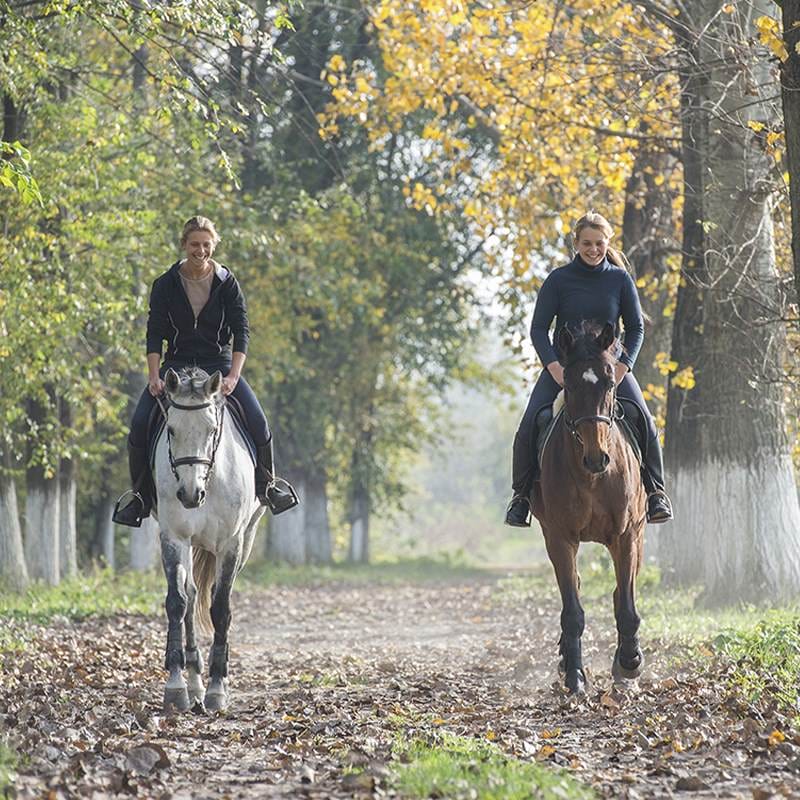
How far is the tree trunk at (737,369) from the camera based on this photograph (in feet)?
54.5

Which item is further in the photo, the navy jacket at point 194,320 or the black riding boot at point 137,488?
the black riding boot at point 137,488

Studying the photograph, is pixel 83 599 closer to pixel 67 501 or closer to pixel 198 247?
pixel 67 501

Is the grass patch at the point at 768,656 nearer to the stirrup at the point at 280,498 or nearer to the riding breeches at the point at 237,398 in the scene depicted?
the stirrup at the point at 280,498

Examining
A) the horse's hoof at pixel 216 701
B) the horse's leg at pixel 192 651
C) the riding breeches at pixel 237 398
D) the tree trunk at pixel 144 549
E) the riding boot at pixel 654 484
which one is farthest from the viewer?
the tree trunk at pixel 144 549

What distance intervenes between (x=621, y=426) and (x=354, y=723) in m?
3.10

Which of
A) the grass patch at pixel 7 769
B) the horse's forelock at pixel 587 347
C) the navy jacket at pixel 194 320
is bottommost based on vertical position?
the grass patch at pixel 7 769

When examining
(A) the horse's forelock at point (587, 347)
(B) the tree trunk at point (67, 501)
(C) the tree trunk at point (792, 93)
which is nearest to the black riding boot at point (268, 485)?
(A) the horse's forelock at point (587, 347)

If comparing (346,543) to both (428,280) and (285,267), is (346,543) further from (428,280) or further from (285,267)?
(285,267)

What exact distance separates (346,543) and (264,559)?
1763 cm

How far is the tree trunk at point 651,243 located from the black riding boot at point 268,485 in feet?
44.6

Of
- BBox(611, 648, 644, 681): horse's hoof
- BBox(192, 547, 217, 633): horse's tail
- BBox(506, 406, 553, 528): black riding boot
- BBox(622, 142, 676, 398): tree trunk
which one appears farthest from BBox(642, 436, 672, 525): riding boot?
BBox(622, 142, 676, 398): tree trunk

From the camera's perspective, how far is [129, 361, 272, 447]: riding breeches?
11.0 m

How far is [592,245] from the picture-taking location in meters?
10.7

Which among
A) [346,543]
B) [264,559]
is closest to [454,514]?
[346,543]
